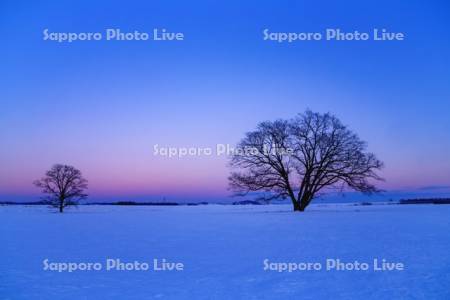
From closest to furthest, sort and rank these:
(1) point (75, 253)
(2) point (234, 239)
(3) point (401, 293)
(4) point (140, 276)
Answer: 1. (3) point (401, 293)
2. (4) point (140, 276)
3. (1) point (75, 253)
4. (2) point (234, 239)

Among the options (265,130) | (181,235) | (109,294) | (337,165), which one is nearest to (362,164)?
(337,165)

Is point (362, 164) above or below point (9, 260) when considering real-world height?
above

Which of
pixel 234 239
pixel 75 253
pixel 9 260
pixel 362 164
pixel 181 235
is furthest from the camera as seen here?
pixel 362 164

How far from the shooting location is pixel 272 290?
6012mm

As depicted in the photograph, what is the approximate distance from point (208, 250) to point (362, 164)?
76.0 ft

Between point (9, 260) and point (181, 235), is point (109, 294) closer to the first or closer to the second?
point (9, 260)

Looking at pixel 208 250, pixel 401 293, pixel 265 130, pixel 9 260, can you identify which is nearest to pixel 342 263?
pixel 401 293

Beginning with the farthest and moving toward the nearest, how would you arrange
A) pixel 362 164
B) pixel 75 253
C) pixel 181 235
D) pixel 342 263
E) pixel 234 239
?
1. pixel 362 164
2. pixel 181 235
3. pixel 234 239
4. pixel 75 253
5. pixel 342 263

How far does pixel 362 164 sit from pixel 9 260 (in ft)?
86.8

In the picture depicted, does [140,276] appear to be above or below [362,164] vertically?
below

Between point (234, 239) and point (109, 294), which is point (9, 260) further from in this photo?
point (234, 239)

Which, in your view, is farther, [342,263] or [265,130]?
[265,130]

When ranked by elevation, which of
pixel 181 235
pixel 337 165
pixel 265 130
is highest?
pixel 265 130

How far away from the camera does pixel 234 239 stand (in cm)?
1164
